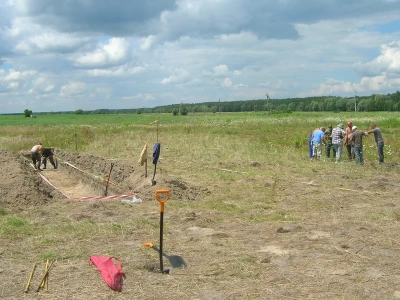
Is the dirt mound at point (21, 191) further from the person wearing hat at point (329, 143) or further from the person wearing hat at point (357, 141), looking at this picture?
the person wearing hat at point (329, 143)

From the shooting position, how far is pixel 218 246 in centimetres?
741

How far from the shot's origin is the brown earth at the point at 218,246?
561 cm

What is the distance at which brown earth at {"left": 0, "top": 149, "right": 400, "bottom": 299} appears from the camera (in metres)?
5.61

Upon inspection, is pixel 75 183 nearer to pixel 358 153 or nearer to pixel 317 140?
pixel 317 140

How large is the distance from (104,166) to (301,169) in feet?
22.7

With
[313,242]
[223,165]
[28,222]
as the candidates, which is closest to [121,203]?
[28,222]

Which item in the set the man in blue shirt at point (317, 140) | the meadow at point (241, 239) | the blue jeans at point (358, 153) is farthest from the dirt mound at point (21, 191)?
the blue jeans at point (358, 153)

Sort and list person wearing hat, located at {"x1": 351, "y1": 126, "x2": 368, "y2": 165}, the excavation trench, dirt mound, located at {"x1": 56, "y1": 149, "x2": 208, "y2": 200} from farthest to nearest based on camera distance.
Result: person wearing hat, located at {"x1": 351, "y1": 126, "x2": 368, "y2": 165}, the excavation trench, dirt mound, located at {"x1": 56, "y1": 149, "x2": 208, "y2": 200}

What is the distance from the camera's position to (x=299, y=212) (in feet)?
32.9

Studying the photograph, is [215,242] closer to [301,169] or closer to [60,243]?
[60,243]

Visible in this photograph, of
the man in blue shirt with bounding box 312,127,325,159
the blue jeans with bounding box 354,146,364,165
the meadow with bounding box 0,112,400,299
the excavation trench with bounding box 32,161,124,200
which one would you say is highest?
the man in blue shirt with bounding box 312,127,325,159

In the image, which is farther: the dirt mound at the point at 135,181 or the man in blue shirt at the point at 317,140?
the man in blue shirt at the point at 317,140

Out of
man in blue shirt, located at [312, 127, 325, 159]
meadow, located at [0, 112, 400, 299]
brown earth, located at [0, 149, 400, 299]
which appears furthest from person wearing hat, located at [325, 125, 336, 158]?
brown earth, located at [0, 149, 400, 299]

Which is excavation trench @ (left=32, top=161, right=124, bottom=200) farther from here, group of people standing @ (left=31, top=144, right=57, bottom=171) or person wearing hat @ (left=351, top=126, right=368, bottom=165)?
person wearing hat @ (left=351, top=126, right=368, bottom=165)
